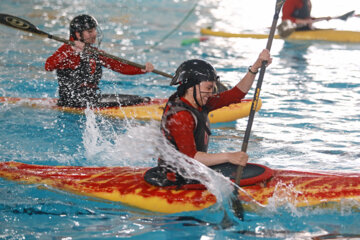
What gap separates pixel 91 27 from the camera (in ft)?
17.7

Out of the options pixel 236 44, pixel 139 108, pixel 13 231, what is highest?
pixel 236 44

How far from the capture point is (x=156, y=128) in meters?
3.41

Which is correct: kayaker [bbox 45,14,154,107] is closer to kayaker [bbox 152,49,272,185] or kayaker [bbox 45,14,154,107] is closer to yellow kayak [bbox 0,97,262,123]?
yellow kayak [bbox 0,97,262,123]

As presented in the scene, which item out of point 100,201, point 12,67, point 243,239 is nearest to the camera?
point 243,239

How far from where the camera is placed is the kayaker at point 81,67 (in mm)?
5379

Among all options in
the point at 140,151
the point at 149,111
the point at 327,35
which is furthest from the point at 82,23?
the point at 327,35

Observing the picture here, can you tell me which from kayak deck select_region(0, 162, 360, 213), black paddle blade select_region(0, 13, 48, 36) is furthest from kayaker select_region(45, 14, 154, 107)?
kayak deck select_region(0, 162, 360, 213)

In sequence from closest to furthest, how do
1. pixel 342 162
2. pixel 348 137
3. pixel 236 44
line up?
1. pixel 342 162
2. pixel 348 137
3. pixel 236 44

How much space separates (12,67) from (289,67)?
16.5 feet

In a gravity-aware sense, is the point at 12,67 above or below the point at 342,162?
above

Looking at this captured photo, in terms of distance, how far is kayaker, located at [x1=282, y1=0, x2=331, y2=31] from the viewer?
34.5ft

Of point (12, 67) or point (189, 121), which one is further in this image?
point (12, 67)

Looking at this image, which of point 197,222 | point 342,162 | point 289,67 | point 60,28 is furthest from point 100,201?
point 60,28

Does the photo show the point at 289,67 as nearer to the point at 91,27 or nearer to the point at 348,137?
the point at 348,137
